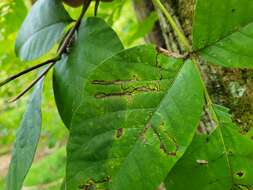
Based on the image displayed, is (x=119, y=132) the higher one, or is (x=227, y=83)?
(x=119, y=132)

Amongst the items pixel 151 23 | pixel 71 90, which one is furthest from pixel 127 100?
pixel 151 23

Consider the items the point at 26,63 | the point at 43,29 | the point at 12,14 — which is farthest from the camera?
the point at 26,63

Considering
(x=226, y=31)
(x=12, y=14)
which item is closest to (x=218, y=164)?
(x=226, y=31)

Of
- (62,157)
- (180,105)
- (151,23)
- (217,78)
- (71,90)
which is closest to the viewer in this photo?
(180,105)

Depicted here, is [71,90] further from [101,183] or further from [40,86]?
[101,183]

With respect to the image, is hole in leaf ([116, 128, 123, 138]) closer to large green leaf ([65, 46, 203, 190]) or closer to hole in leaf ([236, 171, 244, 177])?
large green leaf ([65, 46, 203, 190])

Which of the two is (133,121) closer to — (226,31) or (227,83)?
(226,31)
